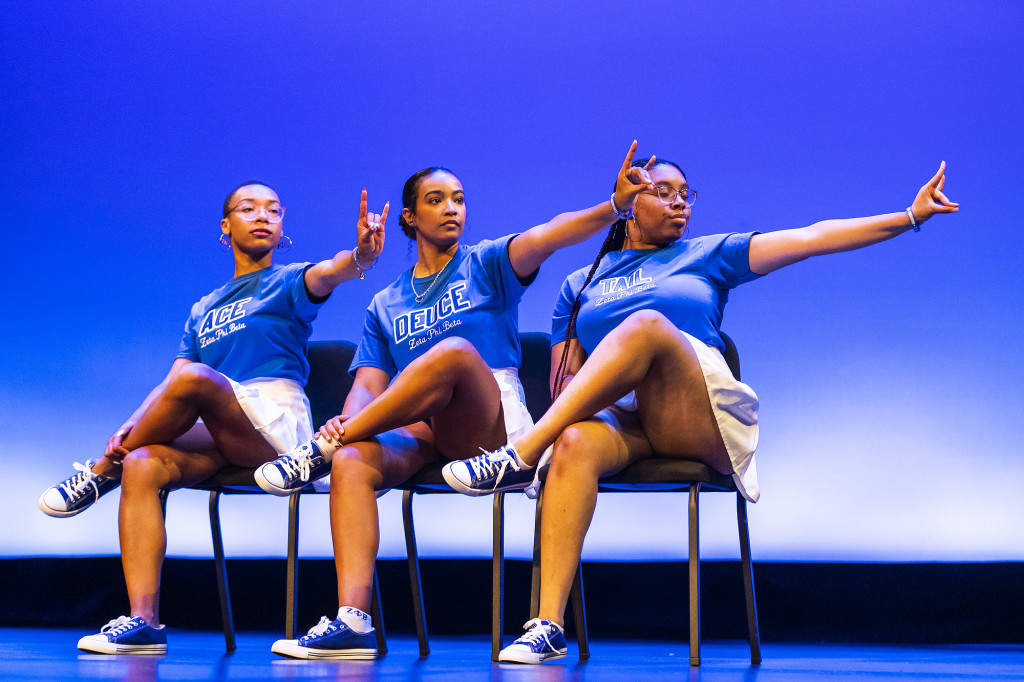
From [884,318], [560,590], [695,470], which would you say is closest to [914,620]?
[884,318]

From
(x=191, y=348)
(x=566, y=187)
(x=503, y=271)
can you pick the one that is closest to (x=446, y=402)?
(x=503, y=271)

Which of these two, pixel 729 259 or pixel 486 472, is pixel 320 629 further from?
pixel 729 259

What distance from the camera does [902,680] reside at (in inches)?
67.9

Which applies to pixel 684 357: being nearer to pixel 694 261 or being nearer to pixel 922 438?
pixel 694 261

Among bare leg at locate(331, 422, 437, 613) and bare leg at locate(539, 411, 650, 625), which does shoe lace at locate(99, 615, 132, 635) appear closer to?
bare leg at locate(331, 422, 437, 613)

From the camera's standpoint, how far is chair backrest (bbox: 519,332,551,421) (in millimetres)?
2664

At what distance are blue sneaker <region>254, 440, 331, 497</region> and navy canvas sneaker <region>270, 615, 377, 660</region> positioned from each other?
28cm

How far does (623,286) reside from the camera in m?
2.45

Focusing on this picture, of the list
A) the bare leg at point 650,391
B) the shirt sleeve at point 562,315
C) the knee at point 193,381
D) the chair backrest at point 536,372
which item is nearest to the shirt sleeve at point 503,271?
the shirt sleeve at point 562,315

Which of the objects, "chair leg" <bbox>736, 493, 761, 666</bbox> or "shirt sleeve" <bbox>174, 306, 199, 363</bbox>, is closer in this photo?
"chair leg" <bbox>736, 493, 761, 666</bbox>

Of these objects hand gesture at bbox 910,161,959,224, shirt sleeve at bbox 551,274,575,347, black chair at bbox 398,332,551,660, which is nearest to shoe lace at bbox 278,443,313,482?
black chair at bbox 398,332,551,660

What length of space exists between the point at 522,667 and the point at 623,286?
Result: 0.97m

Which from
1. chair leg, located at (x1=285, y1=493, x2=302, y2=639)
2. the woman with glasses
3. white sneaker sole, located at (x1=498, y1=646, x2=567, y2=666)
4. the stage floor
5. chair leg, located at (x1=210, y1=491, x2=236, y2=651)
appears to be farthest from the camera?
chair leg, located at (x1=210, y1=491, x2=236, y2=651)

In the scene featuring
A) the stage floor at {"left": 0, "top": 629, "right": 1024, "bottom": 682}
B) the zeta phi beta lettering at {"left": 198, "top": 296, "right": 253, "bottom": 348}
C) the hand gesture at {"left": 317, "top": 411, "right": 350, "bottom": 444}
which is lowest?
the stage floor at {"left": 0, "top": 629, "right": 1024, "bottom": 682}
